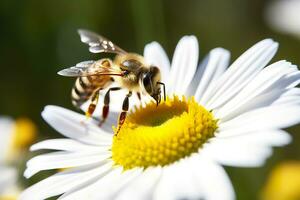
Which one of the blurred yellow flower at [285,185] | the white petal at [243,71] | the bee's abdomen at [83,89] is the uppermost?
the bee's abdomen at [83,89]

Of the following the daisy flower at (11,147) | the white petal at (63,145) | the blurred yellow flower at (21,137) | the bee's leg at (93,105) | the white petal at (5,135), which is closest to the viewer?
the white petal at (63,145)

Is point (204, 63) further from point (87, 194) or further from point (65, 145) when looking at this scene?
point (87, 194)

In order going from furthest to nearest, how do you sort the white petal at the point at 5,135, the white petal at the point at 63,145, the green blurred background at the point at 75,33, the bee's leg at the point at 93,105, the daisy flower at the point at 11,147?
the green blurred background at the point at 75,33
the white petal at the point at 5,135
the daisy flower at the point at 11,147
the bee's leg at the point at 93,105
the white petal at the point at 63,145

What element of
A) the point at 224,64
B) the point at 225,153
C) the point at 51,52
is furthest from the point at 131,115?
the point at 51,52

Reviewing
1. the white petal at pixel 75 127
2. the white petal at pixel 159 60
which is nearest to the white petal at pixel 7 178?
the white petal at pixel 75 127

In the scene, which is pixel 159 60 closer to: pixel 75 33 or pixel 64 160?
pixel 64 160

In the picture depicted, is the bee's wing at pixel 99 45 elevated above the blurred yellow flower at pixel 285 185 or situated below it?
above

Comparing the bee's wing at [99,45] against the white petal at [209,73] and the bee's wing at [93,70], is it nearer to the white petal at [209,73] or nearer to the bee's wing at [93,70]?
the bee's wing at [93,70]

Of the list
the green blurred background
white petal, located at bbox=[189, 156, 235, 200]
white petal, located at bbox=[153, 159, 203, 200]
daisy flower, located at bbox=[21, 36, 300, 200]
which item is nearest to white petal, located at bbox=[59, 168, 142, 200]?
daisy flower, located at bbox=[21, 36, 300, 200]
